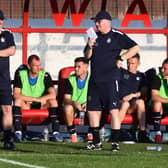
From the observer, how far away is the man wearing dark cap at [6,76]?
41.3 ft

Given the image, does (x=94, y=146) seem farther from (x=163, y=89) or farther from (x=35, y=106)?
(x=163, y=89)

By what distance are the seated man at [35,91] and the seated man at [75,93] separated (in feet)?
0.69

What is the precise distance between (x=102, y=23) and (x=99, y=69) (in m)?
0.61

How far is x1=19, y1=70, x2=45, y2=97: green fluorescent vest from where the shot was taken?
1582 centimetres

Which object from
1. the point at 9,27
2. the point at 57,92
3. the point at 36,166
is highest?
the point at 9,27

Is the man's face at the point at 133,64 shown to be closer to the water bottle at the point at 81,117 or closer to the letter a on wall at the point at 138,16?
the water bottle at the point at 81,117

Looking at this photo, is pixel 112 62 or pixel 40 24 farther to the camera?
pixel 40 24

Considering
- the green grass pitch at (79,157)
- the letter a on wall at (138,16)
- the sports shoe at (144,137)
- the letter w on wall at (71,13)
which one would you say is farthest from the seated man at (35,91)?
the letter a on wall at (138,16)

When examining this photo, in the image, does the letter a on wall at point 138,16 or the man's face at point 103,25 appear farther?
the letter a on wall at point 138,16

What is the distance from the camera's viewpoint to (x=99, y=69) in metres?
12.7

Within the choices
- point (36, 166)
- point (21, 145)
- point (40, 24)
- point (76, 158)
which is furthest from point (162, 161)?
point (40, 24)

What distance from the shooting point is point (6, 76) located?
12.7 m

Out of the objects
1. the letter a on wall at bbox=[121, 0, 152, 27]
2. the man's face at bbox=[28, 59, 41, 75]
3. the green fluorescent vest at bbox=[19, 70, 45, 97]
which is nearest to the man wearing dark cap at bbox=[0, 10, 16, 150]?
the man's face at bbox=[28, 59, 41, 75]

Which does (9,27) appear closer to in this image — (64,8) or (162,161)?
(64,8)
